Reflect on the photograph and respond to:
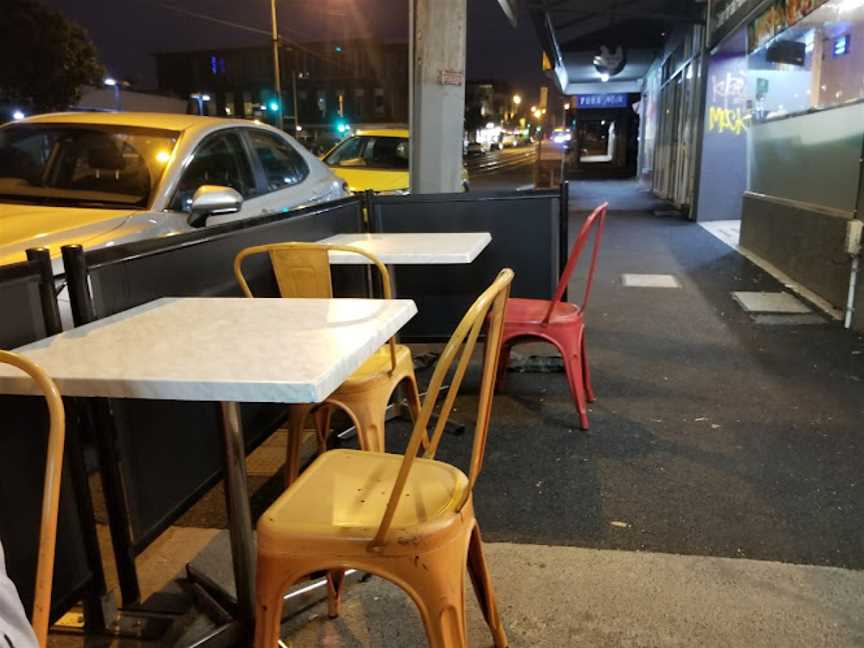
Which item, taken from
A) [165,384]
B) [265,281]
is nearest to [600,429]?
[265,281]

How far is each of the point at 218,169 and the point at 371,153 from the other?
17.4 feet

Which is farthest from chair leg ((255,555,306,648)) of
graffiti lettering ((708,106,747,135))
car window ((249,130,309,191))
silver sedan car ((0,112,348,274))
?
graffiti lettering ((708,106,747,135))

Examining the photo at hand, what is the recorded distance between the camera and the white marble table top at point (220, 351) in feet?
5.35

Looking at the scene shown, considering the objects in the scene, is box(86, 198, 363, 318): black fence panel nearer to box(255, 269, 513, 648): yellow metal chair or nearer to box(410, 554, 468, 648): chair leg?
box(255, 269, 513, 648): yellow metal chair

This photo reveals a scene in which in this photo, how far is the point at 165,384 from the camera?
1.65 m

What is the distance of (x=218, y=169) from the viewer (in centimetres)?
479

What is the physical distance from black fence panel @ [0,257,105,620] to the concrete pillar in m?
4.51

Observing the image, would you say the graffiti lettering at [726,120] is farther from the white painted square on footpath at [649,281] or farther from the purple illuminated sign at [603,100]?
the purple illuminated sign at [603,100]

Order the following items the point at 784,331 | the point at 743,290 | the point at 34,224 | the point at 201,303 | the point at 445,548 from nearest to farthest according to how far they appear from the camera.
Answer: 1. the point at 445,548
2. the point at 201,303
3. the point at 34,224
4. the point at 784,331
5. the point at 743,290

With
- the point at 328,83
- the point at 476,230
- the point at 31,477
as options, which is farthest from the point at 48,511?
the point at 328,83

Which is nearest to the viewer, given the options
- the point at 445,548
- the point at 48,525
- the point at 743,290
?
the point at 48,525

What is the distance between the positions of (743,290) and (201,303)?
648 centimetres

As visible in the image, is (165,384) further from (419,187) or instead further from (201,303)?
(419,187)

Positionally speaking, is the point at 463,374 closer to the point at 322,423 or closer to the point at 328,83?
the point at 322,423
